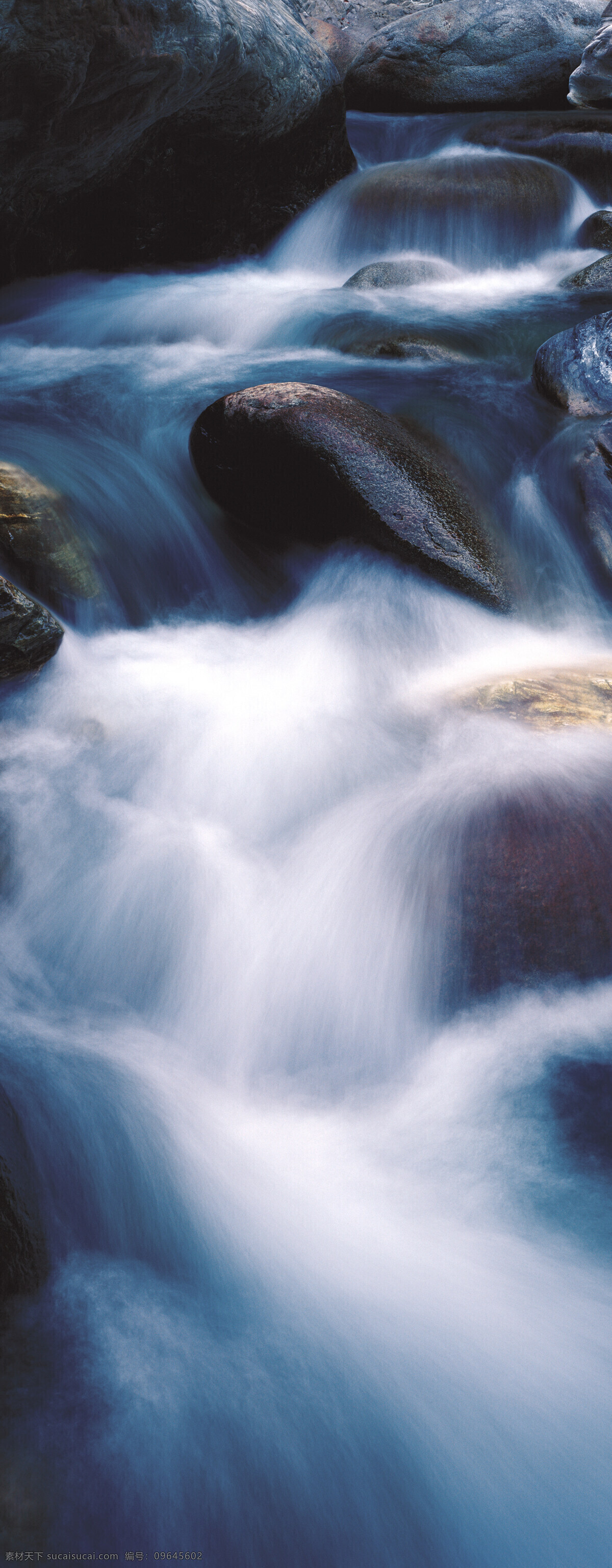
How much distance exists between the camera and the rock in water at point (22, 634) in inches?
127

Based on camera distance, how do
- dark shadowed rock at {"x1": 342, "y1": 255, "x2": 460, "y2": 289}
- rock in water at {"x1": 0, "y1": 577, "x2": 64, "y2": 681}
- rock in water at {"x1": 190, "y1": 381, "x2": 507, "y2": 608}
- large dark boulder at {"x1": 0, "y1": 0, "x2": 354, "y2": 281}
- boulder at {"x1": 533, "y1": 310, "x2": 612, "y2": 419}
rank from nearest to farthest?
rock in water at {"x1": 0, "y1": 577, "x2": 64, "y2": 681}, rock in water at {"x1": 190, "y1": 381, "x2": 507, "y2": 608}, boulder at {"x1": 533, "y1": 310, "x2": 612, "y2": 419}, large dark boulder at {"x1": 0, "y1": 0, "x2": 354, "y2": 281}, dark shadowed rock at {"x1": 342, "y1": 255, "x2": 460, "y2": 289}

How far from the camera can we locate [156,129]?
6.22 metres

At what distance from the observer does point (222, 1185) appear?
2.03 m

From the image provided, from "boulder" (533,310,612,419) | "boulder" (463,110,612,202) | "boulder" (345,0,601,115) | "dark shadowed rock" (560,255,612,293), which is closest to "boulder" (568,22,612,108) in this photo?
"boulder" (345,0,601,115)

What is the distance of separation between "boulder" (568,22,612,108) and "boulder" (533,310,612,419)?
7.21 metres

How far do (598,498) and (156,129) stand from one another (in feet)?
15.6

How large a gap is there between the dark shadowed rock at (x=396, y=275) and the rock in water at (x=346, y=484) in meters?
3.32

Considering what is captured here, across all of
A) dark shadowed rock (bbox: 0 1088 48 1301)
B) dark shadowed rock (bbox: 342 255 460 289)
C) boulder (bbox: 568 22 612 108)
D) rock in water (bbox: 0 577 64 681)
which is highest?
boulder (bbox: 568 22 612 108)

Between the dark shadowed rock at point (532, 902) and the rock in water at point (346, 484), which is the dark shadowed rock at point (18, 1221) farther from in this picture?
Result: the rock in water at point (346, 484)

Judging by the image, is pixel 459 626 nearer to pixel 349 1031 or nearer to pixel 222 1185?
pixel 349 1031

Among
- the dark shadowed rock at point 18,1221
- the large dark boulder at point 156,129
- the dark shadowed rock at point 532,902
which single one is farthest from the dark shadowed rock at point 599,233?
the dark shadowed rock at point 18,1221

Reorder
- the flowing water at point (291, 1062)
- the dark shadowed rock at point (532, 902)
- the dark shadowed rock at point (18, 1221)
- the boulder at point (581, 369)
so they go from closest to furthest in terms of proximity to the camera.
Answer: the flowing water at point (291, 1062)
the dark shadowed rock at point (18, 1221)
the dark shadowed rock at point (532, 902)
the boulder at point (581, 369)

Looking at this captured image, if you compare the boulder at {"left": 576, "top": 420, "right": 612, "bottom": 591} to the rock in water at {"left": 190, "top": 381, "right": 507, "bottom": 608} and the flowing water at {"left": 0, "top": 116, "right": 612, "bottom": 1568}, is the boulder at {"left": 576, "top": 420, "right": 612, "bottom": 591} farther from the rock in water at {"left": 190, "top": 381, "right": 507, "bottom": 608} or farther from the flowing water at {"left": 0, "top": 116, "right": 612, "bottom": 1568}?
the rock in water at {"left": 190, "top": 381, "right": 507, "bottom": 608}

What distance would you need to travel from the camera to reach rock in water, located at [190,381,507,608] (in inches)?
155
